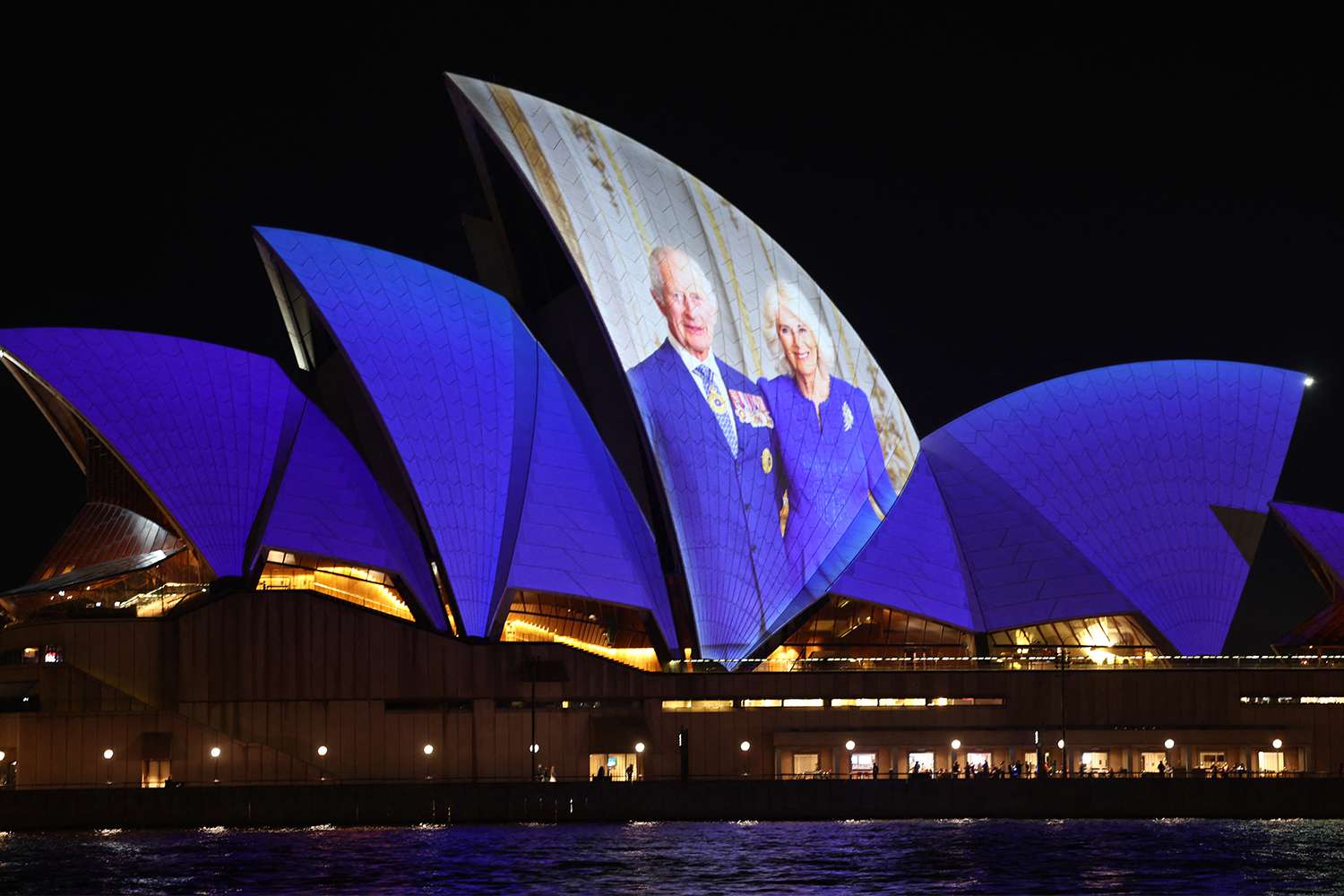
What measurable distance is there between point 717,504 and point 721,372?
14.3 ft

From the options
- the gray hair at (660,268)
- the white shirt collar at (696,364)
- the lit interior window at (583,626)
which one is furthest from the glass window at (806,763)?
the gray hair at (660,268)

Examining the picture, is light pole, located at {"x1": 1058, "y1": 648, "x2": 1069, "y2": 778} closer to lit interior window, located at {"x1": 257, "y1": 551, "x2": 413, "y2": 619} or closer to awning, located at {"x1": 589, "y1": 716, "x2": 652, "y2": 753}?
awning, located at {"x1": 589, "y1": 716, "x2": 652, "y2": 753}

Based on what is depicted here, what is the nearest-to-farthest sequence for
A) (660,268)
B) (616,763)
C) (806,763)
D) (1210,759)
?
1. (616,763)
2. (806,763)
3. (660,268)
4. (1210,759)

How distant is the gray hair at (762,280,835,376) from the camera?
63.7m

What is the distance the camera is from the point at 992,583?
2441 inches

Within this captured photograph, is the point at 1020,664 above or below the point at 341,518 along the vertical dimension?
below

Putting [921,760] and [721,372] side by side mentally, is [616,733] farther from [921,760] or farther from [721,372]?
[721,372]

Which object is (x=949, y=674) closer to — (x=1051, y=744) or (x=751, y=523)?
(x=1051, y=744)

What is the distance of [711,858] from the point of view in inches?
1649

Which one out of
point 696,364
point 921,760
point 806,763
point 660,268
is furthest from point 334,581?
point 921,760

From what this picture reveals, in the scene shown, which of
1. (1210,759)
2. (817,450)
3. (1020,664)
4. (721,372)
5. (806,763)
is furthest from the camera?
(817,450)

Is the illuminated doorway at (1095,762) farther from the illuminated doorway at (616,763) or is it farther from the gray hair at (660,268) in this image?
the gray hair at (660,268)

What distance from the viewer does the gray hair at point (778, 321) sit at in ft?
209

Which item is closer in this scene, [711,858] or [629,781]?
[711,858]
